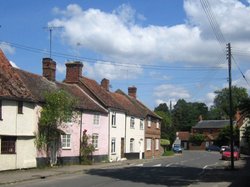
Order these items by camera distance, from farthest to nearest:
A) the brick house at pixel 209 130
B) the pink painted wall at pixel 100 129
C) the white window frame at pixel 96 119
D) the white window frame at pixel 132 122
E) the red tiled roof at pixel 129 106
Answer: the brick house at pixel 209 130 → the red tiled roof at pixel 129 106 → the white window frame at pixel 132 122 → the white window frame at pixel 96 119 → the pink painted wall at pixel 100 129

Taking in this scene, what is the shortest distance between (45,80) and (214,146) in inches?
2989

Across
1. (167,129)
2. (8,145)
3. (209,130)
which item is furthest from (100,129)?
(209,130)

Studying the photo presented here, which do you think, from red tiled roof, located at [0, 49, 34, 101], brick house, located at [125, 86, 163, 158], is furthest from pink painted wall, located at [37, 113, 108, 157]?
brick house, located at [125, 86, 163, 158]

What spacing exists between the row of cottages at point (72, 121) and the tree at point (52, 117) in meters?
0.48

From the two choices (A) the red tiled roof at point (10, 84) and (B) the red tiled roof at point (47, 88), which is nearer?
(A) the red tiled roof at point (10, 84)

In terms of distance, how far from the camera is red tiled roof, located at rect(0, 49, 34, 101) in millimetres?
30359

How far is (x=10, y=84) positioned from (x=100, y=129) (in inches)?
611

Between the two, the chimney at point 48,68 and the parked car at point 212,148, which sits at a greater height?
the chimney at point 48,68

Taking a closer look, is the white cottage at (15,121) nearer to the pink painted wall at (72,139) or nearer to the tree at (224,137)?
the pink painted wall at (72,139)

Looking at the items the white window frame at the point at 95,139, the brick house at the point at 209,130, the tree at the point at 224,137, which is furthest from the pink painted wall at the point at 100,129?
the brick house at the point at 209,130

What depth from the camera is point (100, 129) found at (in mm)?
45469

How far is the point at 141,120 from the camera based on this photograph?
5969cm

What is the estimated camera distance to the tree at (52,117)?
3384 cm

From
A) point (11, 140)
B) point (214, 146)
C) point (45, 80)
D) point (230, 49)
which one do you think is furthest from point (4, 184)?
point (214, 146)
